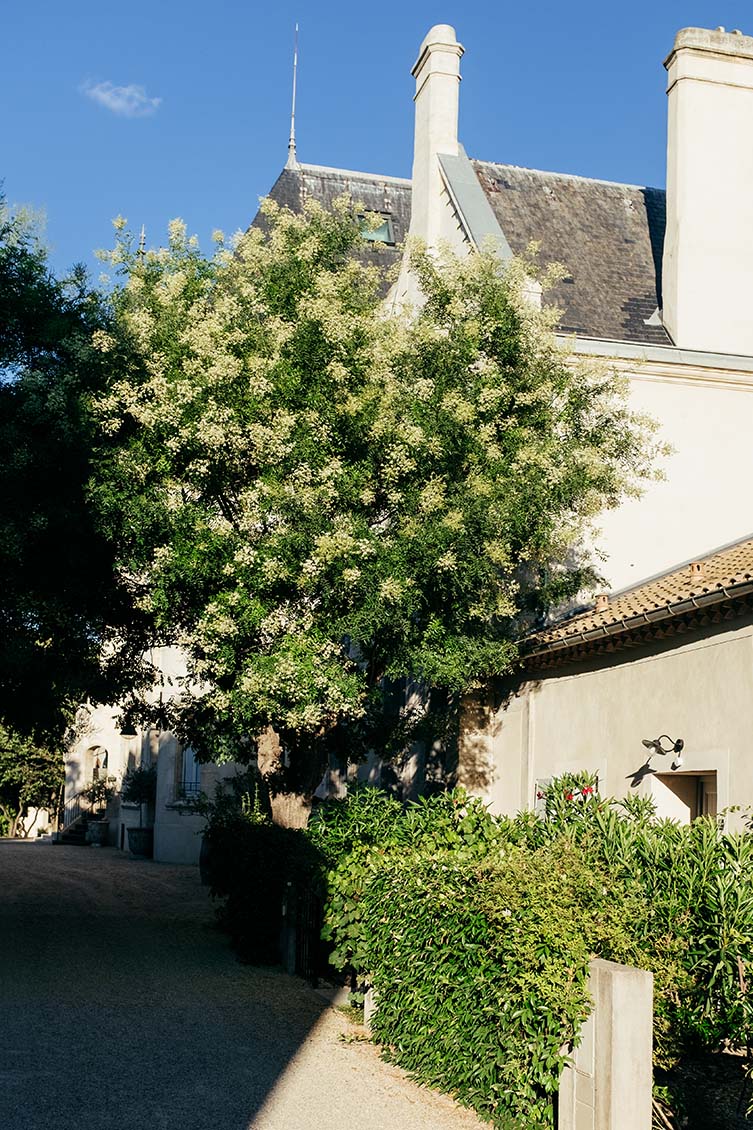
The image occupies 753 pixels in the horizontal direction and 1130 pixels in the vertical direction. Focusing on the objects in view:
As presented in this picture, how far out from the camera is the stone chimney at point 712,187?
2061 cm

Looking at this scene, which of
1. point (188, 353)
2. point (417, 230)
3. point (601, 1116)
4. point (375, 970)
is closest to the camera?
point (601, 1116)

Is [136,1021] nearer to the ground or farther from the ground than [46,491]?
nearer to the ground

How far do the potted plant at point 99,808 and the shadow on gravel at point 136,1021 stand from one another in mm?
17960

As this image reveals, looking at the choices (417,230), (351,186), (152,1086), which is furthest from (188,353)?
(351,186)

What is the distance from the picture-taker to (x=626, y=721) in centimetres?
1431

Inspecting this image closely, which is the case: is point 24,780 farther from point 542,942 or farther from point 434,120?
point 542,942

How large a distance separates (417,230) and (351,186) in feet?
20.9

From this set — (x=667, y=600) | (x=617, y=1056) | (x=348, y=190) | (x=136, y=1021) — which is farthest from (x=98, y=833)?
(x=617, y=1056)

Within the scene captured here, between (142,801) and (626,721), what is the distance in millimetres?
21567

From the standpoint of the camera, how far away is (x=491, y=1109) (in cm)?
789

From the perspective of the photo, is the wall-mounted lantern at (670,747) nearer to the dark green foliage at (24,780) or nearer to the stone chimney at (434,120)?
the stone chimney at (434,120)

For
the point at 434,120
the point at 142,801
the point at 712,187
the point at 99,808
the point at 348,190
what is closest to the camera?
the point at 712,187

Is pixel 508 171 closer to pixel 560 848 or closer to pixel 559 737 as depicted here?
pixel 559 737

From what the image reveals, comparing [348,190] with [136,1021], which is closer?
[136,1021]
